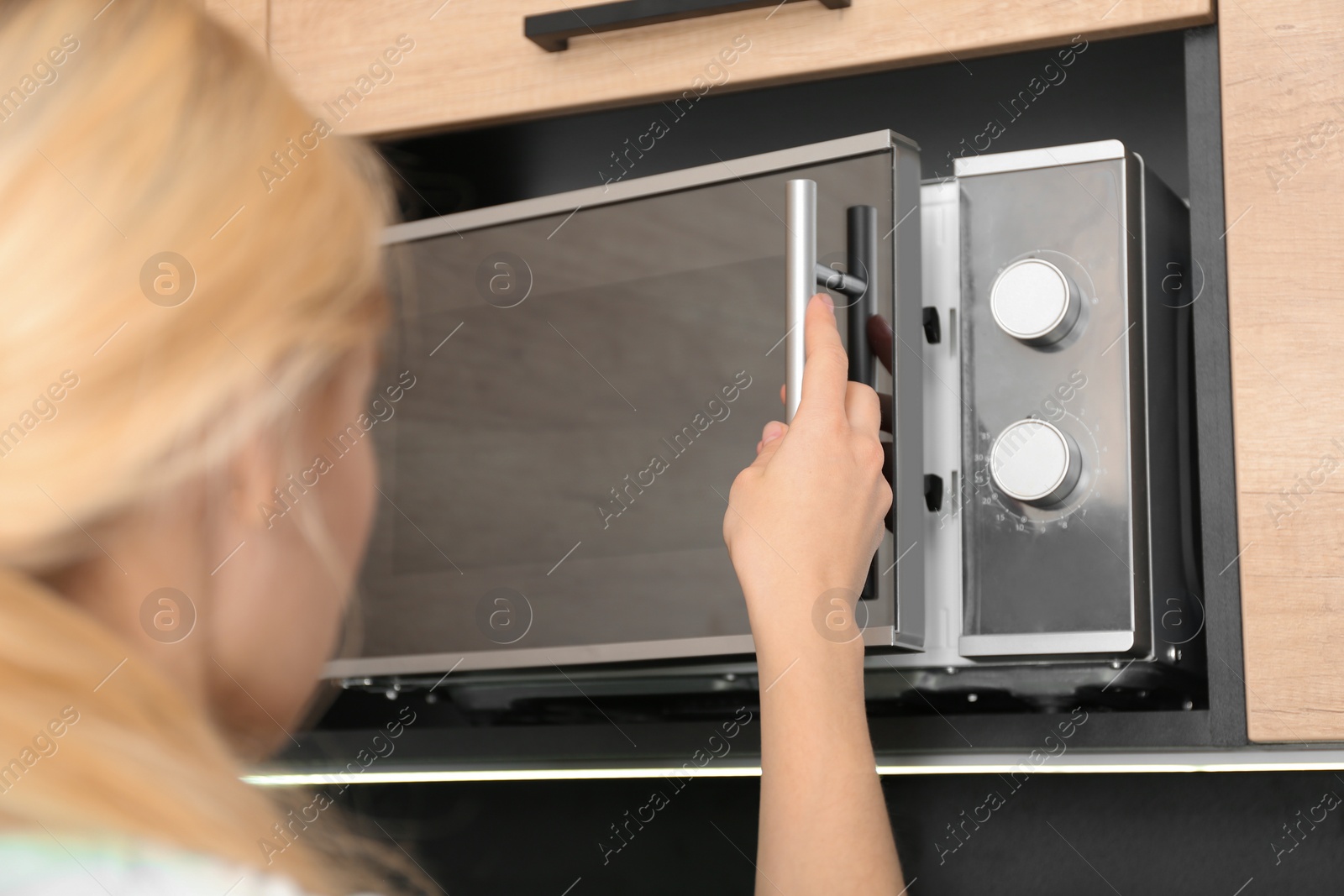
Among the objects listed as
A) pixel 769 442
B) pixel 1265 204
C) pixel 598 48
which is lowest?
pixel 769 442

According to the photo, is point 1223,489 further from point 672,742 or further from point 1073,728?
point 672,742

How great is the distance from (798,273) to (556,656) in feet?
1.05

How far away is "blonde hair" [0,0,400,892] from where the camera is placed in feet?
1.32

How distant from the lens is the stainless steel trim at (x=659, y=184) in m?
0.73

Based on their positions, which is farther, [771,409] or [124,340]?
[771,409]

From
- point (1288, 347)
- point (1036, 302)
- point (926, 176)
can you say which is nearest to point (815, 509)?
point (1036, 302)

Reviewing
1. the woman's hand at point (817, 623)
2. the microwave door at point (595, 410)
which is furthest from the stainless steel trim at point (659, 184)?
the woman's hand at point (817, 623)

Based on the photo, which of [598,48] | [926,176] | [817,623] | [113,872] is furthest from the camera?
[926,176]

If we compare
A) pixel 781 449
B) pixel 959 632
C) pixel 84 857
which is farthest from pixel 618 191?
pixel 84 857

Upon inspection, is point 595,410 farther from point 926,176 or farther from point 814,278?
point 926,176

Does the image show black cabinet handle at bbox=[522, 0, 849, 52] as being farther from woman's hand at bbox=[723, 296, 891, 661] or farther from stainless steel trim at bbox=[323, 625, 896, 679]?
stainless steel trim at bbox=[323, 625, 896, 679]

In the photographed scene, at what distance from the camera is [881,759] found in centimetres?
86

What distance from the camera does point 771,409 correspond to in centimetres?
76

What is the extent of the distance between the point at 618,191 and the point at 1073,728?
17.8 inches
